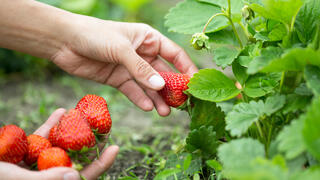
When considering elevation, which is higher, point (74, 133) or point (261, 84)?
point (261, 84)

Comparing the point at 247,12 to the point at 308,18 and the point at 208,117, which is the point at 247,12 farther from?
the point at 208,117

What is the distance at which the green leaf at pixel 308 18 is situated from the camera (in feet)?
3.84

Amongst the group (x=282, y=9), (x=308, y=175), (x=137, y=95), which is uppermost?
(x=282, y=9)

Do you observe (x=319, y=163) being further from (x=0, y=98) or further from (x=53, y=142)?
(x=0, y=98)

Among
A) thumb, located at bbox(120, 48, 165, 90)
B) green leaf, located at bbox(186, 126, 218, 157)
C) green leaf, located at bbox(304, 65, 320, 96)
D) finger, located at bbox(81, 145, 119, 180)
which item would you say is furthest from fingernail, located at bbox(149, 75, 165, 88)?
green leaf, located at bbox(304, 65, 320, 96)

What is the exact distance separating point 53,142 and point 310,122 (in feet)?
2.87

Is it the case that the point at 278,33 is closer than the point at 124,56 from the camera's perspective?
Yes

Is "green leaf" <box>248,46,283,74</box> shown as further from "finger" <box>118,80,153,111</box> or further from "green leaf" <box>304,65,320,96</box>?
"finger" <box>118,80,153,111</box>

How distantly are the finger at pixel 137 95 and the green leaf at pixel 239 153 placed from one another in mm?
791

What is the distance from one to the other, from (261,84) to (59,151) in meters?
0.74

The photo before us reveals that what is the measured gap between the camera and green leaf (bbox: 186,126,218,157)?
1.30m

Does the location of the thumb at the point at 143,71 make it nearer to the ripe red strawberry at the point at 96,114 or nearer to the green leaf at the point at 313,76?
the ripe red strawberry at the point at 96,114

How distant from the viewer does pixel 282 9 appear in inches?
40.8

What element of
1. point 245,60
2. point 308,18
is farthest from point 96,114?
point 308,18
